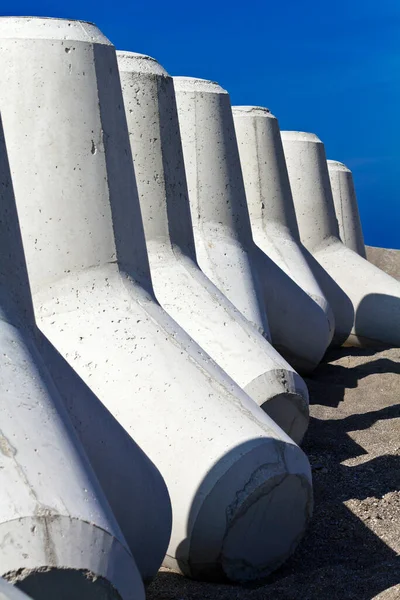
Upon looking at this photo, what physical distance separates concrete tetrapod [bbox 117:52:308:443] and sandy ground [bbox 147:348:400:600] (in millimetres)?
325

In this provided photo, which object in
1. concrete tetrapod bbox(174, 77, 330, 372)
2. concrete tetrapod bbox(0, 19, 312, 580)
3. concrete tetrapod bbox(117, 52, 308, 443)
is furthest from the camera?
concrete tetrapod bbox(174, 77, 330, 372)

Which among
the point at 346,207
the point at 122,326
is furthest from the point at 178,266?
the point at 346,207

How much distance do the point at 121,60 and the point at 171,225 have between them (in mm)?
722

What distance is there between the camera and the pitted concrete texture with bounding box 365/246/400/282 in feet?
36.9

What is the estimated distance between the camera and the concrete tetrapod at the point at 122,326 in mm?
2898

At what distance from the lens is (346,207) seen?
8992mm

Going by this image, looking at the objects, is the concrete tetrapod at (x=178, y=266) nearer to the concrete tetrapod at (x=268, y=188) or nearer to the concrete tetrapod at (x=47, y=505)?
the concrete tetrapod at (x=47, y=505)

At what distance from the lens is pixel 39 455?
2104mm

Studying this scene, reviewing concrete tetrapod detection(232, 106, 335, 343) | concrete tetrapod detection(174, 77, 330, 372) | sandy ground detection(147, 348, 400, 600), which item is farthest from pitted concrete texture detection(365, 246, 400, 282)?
concrete tetrapod detection(174, 77, 330, 372)

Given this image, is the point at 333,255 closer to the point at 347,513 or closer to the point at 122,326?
the point at 347,513

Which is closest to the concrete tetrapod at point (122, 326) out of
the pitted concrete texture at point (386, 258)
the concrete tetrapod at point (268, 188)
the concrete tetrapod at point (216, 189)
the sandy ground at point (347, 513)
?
the sandy ground at point (347, 513)

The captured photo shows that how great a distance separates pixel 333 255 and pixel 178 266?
11.1 feet

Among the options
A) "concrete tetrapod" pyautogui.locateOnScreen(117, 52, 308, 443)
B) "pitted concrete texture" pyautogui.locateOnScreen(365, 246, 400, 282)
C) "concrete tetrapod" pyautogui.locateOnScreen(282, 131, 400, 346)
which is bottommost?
"pitted concrete texture" pyautogui.locateOnScreen(365, 246, 400, 282)

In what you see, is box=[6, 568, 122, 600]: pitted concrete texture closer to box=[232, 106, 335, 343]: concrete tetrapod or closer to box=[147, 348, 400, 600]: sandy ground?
box=[147, 348, 400, 600]: sandy ground
